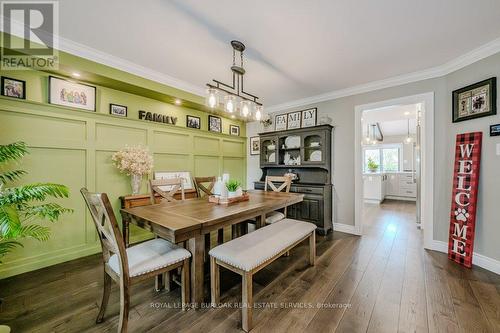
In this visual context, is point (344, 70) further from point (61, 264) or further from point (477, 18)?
point (61, 264)

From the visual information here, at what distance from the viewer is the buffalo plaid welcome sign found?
7.68ft

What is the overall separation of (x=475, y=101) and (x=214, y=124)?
3919 millimetres

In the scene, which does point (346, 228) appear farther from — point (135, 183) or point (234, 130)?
point (135, 183)

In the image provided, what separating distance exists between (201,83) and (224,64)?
80 centimetres

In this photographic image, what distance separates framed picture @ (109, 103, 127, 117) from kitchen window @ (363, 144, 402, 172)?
773cm

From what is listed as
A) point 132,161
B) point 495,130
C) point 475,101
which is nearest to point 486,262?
point 495,130

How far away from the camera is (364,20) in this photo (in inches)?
73.6

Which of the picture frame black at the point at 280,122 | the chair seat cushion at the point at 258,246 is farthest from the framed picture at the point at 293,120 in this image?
the chair seat cushion at the point at 258,246

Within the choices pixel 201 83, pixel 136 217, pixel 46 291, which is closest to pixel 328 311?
pixel 136 217

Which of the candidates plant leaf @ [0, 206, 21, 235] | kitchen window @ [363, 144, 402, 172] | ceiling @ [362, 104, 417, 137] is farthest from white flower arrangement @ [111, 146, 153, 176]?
kitchen window @ [363, 144, 402, 172]

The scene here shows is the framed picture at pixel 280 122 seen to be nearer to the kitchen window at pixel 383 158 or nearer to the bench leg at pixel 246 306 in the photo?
the bench leg at pixel 246 306

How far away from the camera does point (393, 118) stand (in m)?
5.31

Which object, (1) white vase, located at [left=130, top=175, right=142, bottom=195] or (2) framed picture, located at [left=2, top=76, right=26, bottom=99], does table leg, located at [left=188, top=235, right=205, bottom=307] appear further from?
(2) framed picture, located at [left=2, top=76, right=26, bottom=99]

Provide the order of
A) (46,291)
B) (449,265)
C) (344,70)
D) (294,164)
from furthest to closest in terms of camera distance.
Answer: (294,164) < (344,70) < (449,265) < (46,291)
